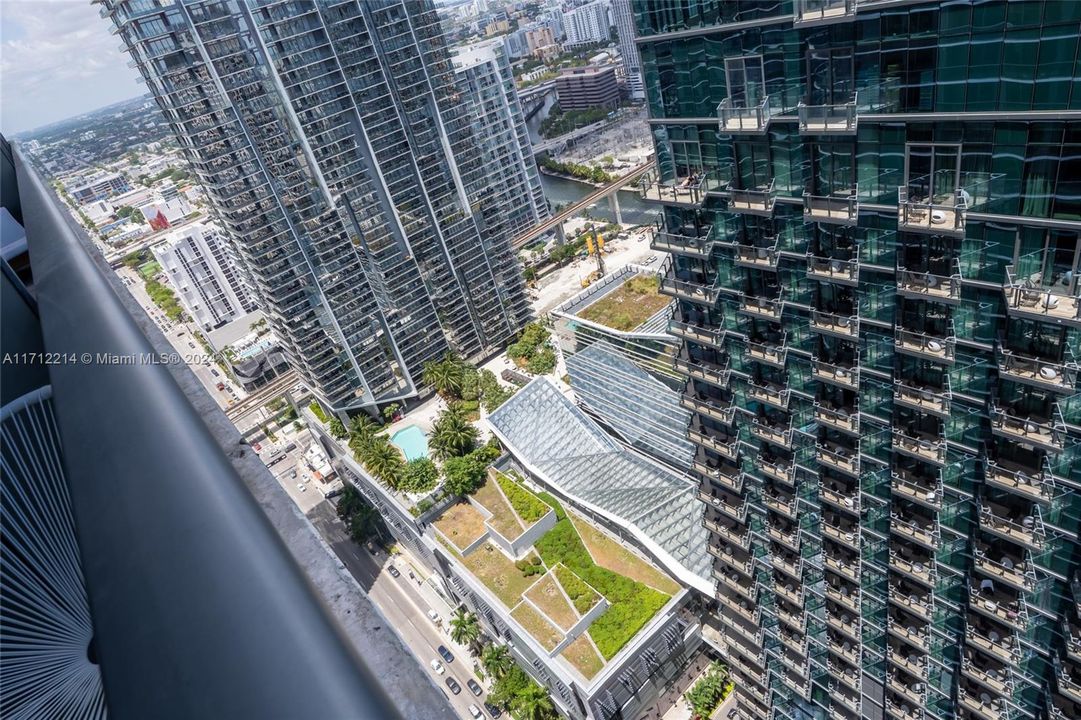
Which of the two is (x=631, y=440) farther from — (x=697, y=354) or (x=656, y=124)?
(x=656, y=124)

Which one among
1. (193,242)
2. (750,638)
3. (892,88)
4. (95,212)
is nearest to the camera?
(892,88)

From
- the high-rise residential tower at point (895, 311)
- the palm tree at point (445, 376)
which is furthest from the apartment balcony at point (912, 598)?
the palm tree at point (445, 376)

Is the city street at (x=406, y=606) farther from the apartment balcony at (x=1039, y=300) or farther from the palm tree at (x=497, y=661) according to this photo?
the apartment balcony at (x=1039, y=300)

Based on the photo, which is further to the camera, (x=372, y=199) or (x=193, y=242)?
(x=193, y=242)

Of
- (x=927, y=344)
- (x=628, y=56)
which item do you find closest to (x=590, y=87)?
(x=628, y=56)

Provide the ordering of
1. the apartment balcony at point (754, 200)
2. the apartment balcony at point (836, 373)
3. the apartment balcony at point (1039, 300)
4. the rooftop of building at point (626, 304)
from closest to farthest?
the apartment balcony at point (1039, 300) < the apartment balcony at point (754, 200) < the apartment balcony at point (836, 373) < the rooftop of building at point (626, 304)

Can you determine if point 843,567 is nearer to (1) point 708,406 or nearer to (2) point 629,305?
(1) point 708,406

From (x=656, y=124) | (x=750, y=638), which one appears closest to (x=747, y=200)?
(x=656, y=124)
